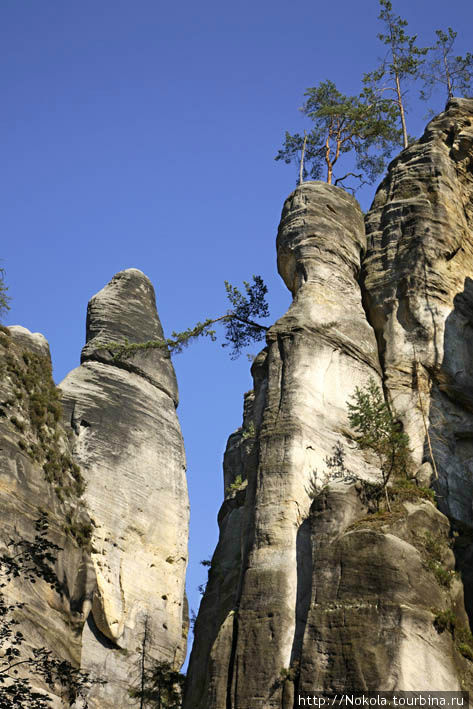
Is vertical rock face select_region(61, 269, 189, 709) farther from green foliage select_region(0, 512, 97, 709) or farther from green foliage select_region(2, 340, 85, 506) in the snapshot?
green foliage select_region(0, 512, 97, 709)

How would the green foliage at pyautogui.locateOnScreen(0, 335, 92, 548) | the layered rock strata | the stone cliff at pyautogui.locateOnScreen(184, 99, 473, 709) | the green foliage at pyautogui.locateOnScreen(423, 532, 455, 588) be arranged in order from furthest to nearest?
the green foliage at pyautogui.locateOnScreen(0, 335, 92, 548) → the green foliage at pyautogui.locateOnScreen(423, 532, 455, 588) → the layered rock strata → the stone cliff at pyautogui.locateOnScreen(184, 99, 473, 709)

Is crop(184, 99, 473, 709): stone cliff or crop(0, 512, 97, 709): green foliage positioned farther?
crop(184, 99, 473, 709): stone cliff

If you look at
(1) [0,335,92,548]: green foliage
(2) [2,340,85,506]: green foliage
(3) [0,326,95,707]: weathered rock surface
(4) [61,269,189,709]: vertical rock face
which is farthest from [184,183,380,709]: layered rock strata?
(2) [2,340,85,506]: green foliage

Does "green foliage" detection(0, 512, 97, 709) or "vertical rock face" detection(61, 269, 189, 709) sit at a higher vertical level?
"vertical rock face" detection(61, 269, 189, 709)

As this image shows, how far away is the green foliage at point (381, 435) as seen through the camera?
61.2 feet

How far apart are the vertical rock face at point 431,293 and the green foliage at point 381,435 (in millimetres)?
772

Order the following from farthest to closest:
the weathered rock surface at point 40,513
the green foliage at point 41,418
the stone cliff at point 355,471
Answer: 1. the green foliage at point 41,418
2. the weathered rock surface at point 40,513
3. the stone cliff at point 355,471

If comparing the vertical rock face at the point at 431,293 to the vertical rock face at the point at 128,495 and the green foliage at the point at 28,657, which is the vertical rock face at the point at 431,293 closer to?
the green foliage at the point at 28,657

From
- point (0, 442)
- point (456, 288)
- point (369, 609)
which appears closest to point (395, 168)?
point (456, 288)

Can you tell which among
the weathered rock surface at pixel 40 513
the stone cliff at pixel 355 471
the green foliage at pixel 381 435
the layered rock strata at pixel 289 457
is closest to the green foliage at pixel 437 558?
the stone cliff at pixel 355 471

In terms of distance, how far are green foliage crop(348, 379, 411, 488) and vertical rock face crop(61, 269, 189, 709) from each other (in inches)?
309

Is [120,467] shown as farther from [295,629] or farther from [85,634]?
[295,629]

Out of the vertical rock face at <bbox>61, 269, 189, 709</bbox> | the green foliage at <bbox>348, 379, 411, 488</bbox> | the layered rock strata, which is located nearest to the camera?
the layered rock strata

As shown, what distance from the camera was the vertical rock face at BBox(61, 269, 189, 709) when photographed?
76.5 ft
